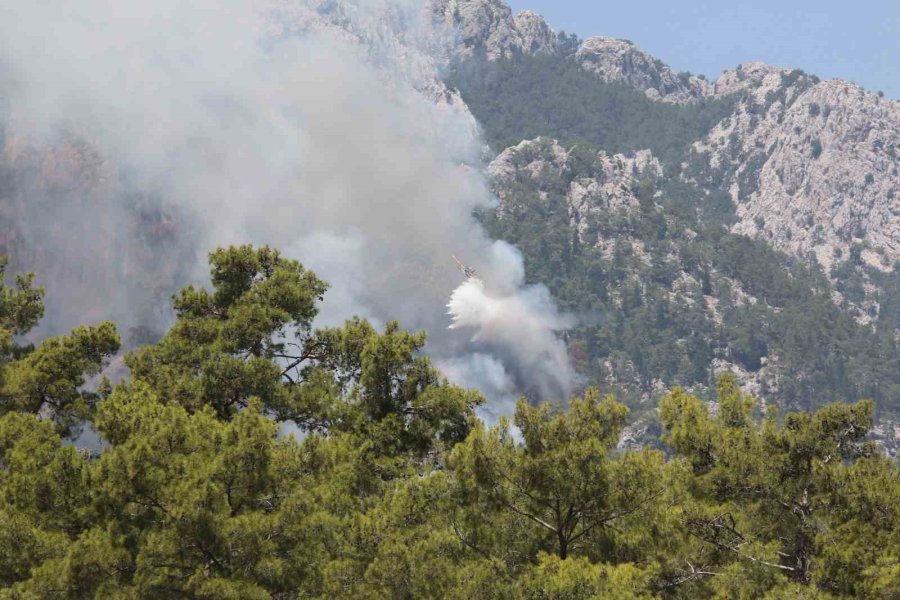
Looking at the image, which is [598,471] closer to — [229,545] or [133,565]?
[229,545]

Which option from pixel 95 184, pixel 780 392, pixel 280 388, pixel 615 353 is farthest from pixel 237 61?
pixel 280 388

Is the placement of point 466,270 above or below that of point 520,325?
below

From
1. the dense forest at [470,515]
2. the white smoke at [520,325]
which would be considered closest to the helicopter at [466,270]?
the white smoke at [520,325]

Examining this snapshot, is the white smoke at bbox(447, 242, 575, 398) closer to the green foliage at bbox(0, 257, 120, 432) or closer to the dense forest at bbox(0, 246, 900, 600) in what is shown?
the green foliage at bbox(0, 257, 120, 432)

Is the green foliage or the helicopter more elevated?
the helicopter

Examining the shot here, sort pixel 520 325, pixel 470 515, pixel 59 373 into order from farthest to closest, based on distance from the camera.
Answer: pixel 520 325, pixel 59 373, pixel 470 515

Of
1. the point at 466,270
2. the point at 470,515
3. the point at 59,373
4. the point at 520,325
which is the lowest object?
the point at 470,515

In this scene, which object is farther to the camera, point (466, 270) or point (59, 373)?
point (466, 270)

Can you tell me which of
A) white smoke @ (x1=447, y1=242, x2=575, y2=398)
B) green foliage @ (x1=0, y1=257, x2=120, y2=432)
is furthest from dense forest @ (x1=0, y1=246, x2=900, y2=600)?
white smoke @ (x1=447, y1=242, x2=575, y2=398)

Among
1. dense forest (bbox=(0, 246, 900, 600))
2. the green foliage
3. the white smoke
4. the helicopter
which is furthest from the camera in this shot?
the white smoke

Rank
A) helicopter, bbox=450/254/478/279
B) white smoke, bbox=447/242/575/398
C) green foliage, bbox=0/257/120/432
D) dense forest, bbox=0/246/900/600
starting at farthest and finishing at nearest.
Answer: white smoke, bbox=447/242/575/398 → helicopter, bbox=450/254/478/279 → green foliage, bbox=0/257/120/432 → dense forest, bbox=0/246/900/600

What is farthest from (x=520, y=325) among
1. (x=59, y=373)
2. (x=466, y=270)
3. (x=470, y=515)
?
(x=470, y=515)

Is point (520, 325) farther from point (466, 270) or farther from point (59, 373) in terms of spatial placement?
point (59, 373)

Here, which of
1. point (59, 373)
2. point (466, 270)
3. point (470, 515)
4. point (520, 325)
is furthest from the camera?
point (520, 325)
